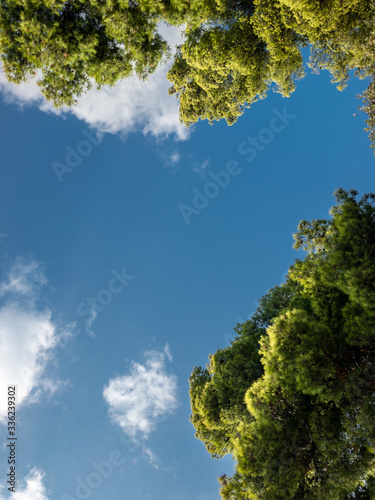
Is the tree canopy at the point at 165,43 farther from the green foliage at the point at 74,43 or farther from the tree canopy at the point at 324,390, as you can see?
the tree canopy at the point at 324,390

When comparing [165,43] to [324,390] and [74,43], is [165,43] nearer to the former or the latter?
[74,43]

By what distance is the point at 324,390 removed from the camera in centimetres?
980

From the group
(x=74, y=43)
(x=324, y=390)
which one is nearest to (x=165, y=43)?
(x=74, y=43)

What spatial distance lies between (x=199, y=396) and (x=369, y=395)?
13813mm

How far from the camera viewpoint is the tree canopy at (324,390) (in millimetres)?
9617

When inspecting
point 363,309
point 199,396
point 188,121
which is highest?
point 188,121

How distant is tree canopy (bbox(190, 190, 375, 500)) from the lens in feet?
31.6

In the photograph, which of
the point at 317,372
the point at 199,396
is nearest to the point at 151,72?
the point at 317,372

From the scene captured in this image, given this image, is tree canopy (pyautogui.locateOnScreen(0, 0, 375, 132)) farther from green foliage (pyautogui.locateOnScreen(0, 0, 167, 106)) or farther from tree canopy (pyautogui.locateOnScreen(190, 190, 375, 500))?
tree canopy (pyautogui.locateOnScreen(190, 190, 375, 500))

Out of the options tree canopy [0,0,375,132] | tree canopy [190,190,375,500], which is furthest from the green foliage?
tree canopy [190,190,375,500]

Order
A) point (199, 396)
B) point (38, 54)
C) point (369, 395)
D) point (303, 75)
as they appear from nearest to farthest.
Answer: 1. point (369, 395)
2. point (38, 54)
3. point (303, 75)
4. point (199, 396)

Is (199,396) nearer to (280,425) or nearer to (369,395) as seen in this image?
(280,425)

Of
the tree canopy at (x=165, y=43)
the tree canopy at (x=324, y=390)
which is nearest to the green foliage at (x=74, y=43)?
the tree canopy at (x=165, y=43)

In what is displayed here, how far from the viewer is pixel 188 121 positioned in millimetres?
21328
